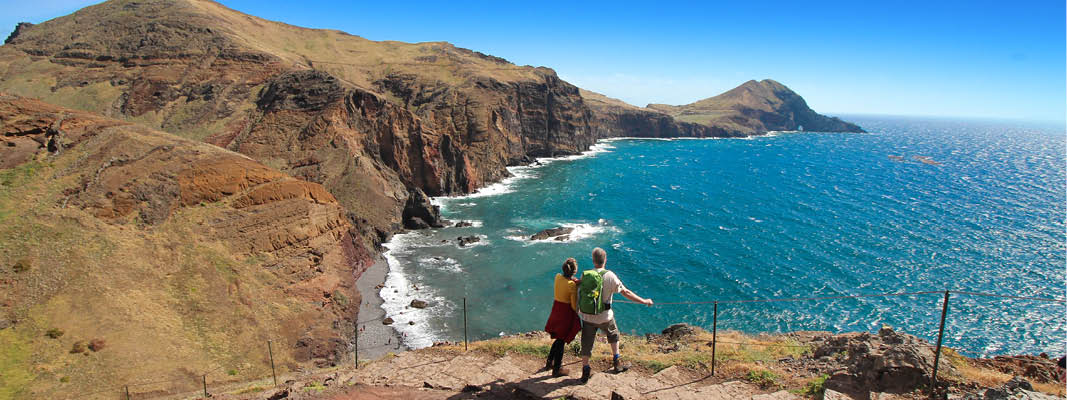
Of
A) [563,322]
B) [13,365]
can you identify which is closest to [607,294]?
[563,322]

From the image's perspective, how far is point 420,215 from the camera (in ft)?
198

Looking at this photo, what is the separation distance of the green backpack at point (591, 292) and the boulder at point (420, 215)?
51.5m

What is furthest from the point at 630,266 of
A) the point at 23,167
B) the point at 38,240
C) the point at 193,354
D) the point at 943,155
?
the point at 943,155

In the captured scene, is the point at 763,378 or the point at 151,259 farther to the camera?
the point at 151,259

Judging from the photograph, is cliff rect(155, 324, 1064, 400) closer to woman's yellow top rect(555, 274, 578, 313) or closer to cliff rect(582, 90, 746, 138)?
woman's yellow top rect(555, 274, 578, 313)

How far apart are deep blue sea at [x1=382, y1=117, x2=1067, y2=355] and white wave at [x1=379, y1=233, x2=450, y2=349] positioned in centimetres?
16

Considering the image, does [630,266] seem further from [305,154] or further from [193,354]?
[305,154]

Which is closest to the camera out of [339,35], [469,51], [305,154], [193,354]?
[193,354]

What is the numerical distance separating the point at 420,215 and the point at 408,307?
2319 cm

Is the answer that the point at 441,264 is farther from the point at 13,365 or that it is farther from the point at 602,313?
the point at 602,313

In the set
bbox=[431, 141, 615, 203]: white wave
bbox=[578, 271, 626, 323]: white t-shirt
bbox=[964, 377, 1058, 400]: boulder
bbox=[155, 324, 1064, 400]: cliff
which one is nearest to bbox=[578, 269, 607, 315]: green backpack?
bbox=[578, 271, 626, 323]: white t-shirt

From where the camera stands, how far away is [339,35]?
132875 mm

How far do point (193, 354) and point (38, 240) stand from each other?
1078 cm

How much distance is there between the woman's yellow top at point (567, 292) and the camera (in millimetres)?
9789
